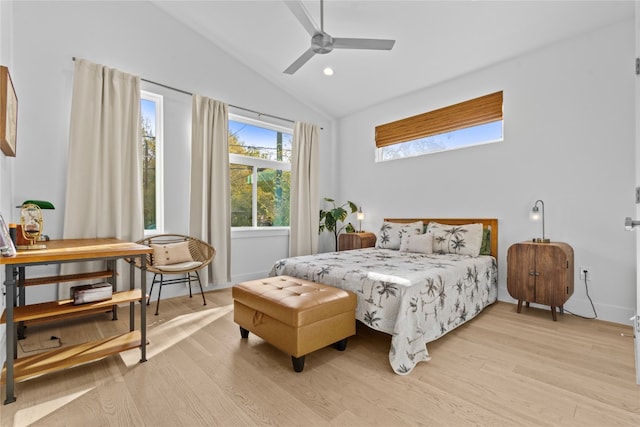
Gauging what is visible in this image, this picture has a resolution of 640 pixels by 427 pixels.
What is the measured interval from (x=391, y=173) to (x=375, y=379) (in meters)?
3.37

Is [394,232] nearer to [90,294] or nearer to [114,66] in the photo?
[90,294]

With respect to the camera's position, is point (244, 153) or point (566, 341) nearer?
point (566, 341)

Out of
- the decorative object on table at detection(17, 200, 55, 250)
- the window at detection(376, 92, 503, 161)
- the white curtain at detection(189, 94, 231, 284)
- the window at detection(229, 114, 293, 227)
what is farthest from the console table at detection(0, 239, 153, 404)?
the window at detection(376, 92, 503, 161)

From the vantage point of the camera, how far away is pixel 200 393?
1.69m

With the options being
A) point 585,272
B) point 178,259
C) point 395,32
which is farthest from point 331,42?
point 585,272

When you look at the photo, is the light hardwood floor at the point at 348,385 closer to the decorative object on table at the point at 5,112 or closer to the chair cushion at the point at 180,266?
the chair cushion at the point at 180,266

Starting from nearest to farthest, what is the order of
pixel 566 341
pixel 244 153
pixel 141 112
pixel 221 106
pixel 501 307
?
pixel 566 341 → pixel 501 307 → pixel 141 112 → pixel 221 106 → pixel 244 153

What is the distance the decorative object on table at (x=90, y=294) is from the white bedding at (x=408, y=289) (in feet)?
4.62

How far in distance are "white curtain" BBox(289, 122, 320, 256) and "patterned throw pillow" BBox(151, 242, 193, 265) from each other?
1734 millimetres

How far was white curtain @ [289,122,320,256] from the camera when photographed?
4828 millimetres

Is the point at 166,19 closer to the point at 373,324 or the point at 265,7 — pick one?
the point at 265,7

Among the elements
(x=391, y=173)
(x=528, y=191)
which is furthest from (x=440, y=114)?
(x=528, y=191)

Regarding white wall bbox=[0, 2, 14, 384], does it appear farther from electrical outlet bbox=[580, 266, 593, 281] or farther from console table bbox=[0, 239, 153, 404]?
electrical outlet bbox=[580, 266, 593, 281]

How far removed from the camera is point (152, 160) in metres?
3.61
